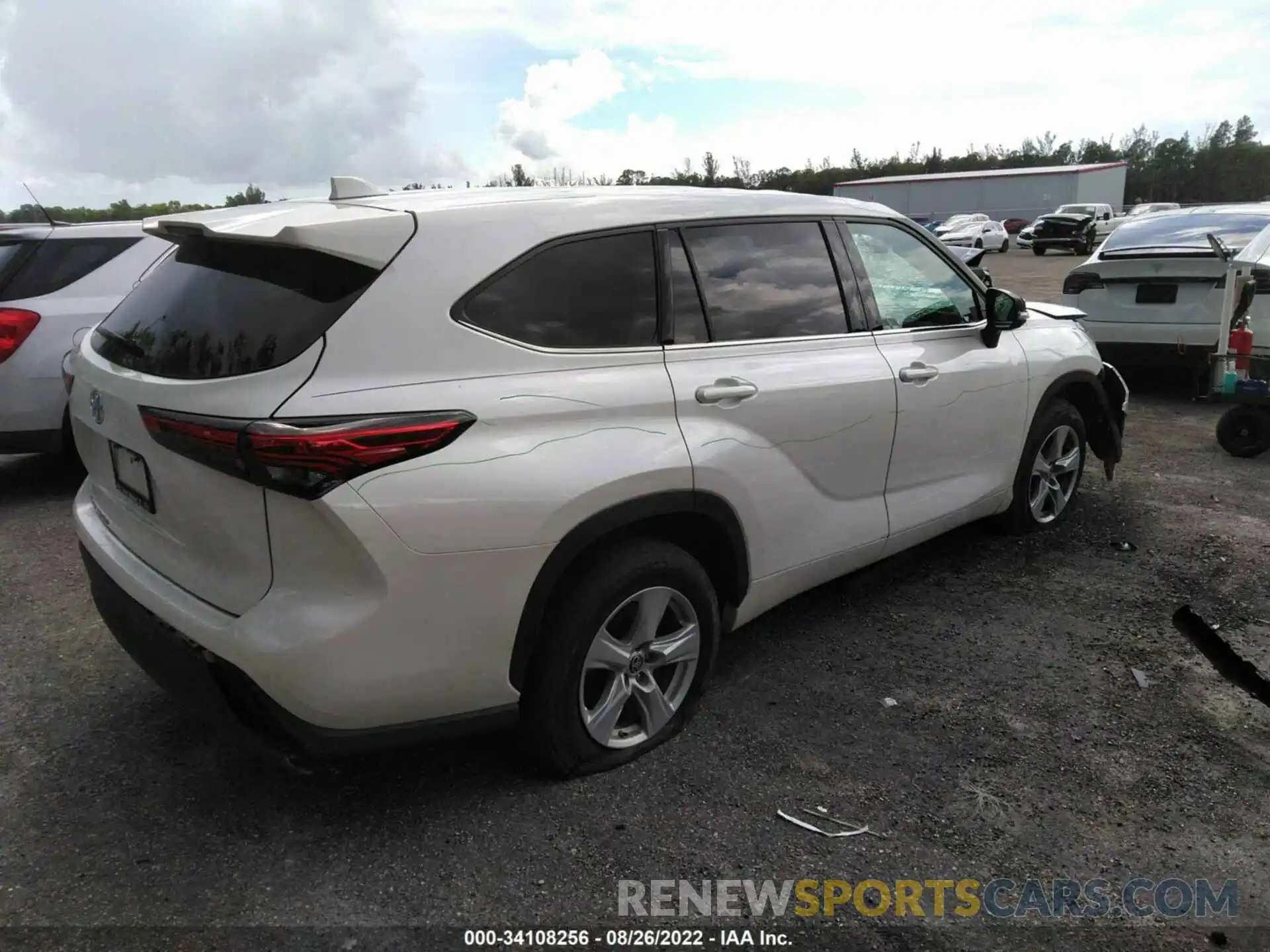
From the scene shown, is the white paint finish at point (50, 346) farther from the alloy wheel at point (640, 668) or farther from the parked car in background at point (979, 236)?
the parked car in background at point (979, 236)

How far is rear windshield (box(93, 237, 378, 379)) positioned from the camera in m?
2.31

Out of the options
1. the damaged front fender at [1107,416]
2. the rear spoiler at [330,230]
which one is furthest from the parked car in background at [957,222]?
the rear spoiler at [330,230]

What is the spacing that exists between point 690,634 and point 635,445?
700mm

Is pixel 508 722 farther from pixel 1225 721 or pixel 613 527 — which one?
pixel 1225 721

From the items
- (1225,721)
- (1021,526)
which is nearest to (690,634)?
(1225,721)

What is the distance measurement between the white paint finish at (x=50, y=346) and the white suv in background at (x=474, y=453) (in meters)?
2.88

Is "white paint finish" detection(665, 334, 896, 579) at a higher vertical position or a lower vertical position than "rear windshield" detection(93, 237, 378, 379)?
lower

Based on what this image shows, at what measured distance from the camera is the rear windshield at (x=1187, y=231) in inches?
301

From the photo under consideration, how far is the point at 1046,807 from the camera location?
270 cm

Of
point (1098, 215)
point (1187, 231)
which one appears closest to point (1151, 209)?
point (1098, 215)

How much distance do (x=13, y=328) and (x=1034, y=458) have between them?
18.8 ft

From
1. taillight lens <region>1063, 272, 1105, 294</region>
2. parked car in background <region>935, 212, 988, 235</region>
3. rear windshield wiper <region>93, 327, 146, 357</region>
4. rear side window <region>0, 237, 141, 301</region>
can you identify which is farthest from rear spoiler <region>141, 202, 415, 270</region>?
parked car in background <region>935, 212, 988, 235</region>

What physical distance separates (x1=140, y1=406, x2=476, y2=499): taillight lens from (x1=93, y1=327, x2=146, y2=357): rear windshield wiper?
500 mm

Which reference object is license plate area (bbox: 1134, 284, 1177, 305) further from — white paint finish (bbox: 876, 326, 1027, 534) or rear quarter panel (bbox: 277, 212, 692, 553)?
rear quarter panel (bbox: 277, 212, 692, 553)
